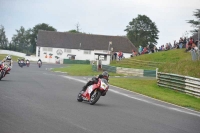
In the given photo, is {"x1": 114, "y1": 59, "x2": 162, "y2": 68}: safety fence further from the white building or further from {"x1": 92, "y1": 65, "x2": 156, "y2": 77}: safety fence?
the white building

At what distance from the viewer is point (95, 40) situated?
110 m

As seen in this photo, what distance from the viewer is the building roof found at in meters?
107

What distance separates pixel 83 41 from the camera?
110 meters

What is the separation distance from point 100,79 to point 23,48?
523 ft

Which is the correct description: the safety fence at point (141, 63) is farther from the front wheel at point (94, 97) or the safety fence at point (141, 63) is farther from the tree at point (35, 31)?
the tree at point (35, 31)

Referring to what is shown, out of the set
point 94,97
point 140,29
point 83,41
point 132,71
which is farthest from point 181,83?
point 140,29

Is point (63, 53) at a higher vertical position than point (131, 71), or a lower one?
higher

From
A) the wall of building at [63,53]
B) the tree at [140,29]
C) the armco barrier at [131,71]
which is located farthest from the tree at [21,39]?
the armco barrier at [131,71]

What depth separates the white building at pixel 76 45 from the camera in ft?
350

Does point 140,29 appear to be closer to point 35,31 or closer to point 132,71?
point 35,31

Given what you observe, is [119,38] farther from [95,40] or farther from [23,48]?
[23,48]

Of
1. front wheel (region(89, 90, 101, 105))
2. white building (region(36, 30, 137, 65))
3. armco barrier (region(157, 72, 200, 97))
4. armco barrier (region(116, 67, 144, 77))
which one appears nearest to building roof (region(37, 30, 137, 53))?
white building (region(36, 30, 137, 65))

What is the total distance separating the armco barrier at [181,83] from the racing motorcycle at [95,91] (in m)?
10.1

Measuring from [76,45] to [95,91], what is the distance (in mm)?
92545
